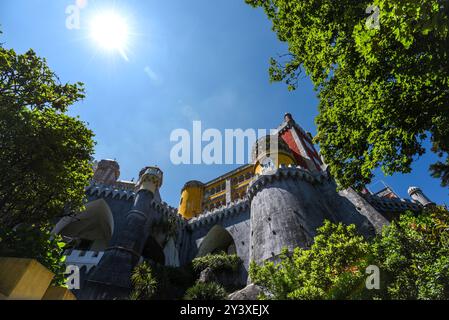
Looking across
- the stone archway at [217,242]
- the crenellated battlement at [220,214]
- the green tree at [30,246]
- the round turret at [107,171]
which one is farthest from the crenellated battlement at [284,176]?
the round turret at [107,171]

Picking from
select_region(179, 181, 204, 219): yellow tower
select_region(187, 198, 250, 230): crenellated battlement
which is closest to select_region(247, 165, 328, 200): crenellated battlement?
select_region(187, 198, 250, 230): crenellated battlement

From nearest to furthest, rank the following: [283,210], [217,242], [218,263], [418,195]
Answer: [283,210] → [218,263] → [217,242] → [418,195]

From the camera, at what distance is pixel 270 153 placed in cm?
3541

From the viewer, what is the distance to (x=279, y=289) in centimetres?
1097

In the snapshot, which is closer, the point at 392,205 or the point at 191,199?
the point at 392,205

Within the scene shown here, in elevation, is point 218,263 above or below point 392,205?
below

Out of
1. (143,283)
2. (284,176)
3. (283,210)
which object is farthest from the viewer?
(284,176)

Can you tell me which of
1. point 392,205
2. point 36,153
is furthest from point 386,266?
point 392,205

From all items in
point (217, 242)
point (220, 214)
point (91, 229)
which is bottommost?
point (217, 242)

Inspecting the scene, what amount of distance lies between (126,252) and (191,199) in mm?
23095

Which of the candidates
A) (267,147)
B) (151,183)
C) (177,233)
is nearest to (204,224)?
(177,233)

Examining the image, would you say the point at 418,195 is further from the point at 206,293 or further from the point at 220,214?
the point at 206,293
